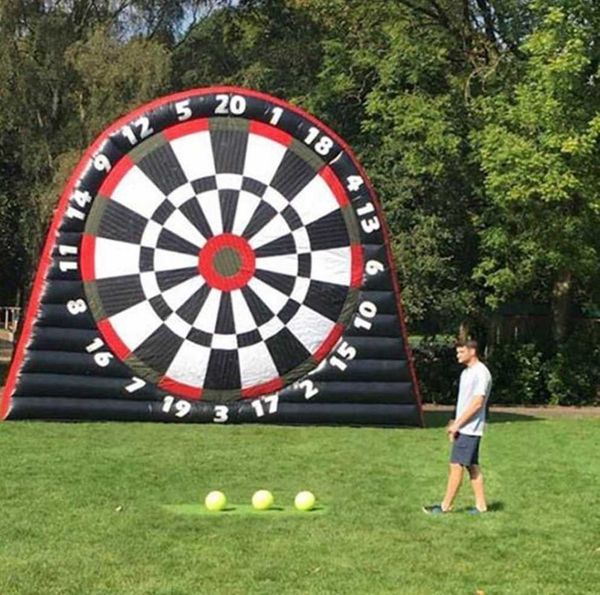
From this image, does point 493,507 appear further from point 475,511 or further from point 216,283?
point 216,283

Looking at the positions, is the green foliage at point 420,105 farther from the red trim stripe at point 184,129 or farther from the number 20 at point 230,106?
the red trim stripe at point 184,129

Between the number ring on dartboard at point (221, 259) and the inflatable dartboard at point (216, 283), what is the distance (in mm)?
17

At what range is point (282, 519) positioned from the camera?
8023mm

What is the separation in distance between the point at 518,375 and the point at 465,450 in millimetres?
12357

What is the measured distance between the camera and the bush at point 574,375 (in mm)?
20469

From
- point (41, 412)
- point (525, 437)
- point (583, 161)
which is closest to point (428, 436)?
point (525, 437)

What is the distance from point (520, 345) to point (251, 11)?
11220 millimetres

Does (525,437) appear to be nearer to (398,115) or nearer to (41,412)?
(41,412)

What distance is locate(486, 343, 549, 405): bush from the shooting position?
20422mm

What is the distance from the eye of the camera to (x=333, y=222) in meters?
13.2

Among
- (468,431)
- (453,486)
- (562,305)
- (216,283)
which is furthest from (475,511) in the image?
(562,305)

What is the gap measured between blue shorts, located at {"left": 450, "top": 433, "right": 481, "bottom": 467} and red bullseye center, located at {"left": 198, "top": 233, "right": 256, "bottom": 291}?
5.21m

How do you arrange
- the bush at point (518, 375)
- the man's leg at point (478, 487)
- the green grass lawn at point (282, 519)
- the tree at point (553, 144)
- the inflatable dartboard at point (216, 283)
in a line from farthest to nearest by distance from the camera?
the bush at point (518, 375) → the tree at point (553, 144) → the inflatable dartboard at point (216, 283) → the man's leg at point (478, 487) → the green grass lawn at point (282, 519)

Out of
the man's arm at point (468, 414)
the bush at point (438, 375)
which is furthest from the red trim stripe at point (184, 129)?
the bush at point (438, 375)
